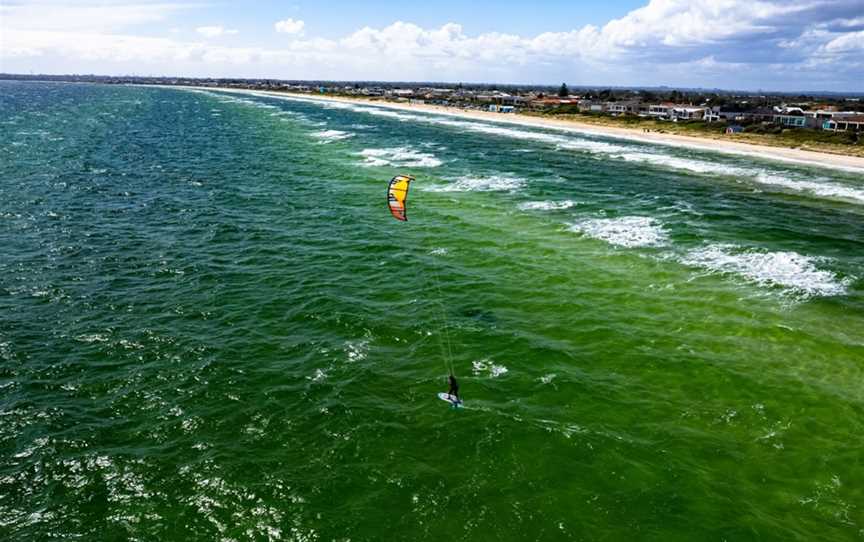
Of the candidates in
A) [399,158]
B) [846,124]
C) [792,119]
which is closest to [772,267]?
[399,158]

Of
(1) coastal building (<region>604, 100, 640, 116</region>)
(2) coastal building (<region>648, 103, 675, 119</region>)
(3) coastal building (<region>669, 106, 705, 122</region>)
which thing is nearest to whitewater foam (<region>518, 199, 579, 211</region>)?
(3) coastal building (<region>669, 106, 705, 122</region>)

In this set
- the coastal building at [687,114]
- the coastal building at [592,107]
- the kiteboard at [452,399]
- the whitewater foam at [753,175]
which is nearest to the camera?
the kiteboard at [452,399]

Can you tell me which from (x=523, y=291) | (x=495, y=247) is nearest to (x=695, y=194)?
(x=495, y=247)

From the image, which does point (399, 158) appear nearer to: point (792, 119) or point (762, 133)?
point (762, 133)

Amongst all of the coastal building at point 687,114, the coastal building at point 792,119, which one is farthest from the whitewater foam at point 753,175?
the coastal building at point 687,114

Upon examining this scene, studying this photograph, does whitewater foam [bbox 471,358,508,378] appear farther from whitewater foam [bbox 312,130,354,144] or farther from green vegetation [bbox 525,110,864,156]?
green vegetation [bbox 525,110,864,156]

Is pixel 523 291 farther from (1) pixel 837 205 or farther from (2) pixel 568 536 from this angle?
(1) pixel 837 205

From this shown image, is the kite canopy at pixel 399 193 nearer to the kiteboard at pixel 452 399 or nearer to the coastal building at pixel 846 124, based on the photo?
the kiteboard at pixel 452 399
